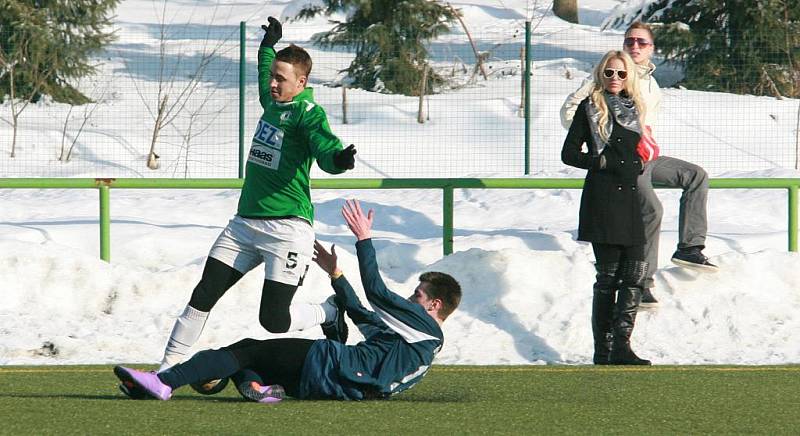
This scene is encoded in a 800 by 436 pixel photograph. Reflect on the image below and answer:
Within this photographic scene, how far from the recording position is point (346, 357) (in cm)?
589

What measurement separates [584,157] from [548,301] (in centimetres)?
182

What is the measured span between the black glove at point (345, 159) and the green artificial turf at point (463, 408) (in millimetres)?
994

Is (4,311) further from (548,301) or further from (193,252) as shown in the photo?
(548,301)

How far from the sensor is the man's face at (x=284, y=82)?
20.5 feet

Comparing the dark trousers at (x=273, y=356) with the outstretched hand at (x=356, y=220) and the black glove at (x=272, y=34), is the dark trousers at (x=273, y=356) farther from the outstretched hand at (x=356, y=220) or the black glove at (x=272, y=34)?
the black glove at (x=272, y=34)

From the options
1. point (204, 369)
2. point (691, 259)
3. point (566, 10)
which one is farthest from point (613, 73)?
point (566, 10)

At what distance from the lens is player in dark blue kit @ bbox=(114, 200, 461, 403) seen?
5.79 metres

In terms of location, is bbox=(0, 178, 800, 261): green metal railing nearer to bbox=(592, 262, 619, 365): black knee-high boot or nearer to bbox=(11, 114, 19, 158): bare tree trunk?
bbox=(592, 262, 619, 365): black knee-high boot

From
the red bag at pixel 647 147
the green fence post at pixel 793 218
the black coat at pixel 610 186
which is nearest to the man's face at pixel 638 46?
the red bag at pixel 647 147

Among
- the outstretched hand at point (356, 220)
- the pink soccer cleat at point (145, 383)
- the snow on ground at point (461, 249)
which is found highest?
the outstretched hand at point (356, 220)

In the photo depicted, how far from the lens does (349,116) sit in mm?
17828

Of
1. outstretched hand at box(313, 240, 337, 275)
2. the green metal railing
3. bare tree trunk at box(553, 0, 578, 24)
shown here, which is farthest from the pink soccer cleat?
bare tree trunk at box(553, 0, 578, 24)

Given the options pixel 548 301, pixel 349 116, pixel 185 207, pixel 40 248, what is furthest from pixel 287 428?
pixel 349 116

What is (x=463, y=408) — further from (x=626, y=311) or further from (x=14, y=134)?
(x=14, y=134)
